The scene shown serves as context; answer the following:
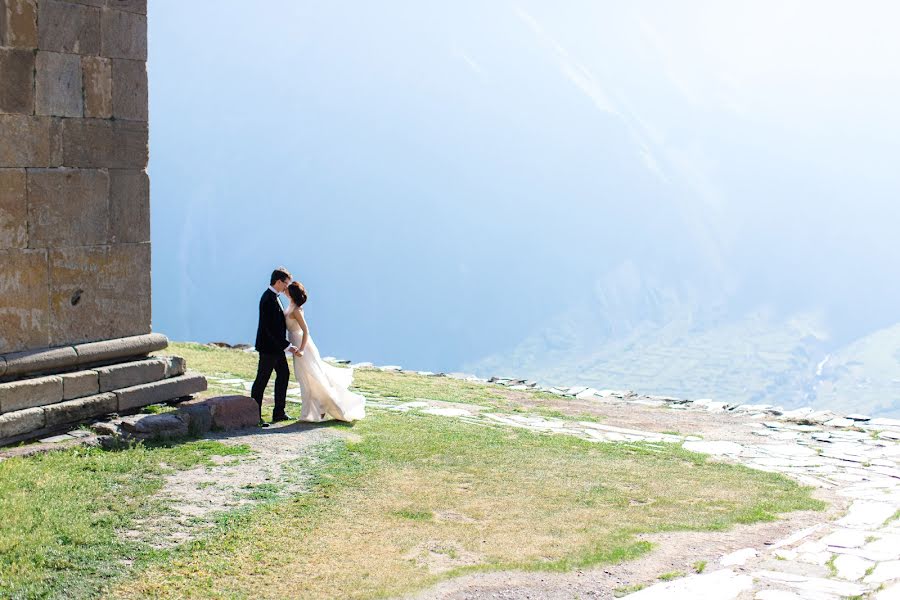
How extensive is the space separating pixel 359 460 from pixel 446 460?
86 cm

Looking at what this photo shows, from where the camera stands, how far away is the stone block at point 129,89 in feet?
31.0

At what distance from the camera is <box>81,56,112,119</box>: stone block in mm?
9180

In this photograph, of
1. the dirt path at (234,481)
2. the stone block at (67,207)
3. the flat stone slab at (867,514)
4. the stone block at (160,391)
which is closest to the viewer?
the dirt path at (234,481)

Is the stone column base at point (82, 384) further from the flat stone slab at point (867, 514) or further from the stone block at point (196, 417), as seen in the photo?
the flat stone slab at point (867, 514)

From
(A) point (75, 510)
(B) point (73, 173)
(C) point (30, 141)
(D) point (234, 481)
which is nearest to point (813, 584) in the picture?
(D) point (234, 481)

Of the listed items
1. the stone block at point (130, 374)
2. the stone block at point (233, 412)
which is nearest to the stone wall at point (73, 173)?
the stone block at point (130, 374)

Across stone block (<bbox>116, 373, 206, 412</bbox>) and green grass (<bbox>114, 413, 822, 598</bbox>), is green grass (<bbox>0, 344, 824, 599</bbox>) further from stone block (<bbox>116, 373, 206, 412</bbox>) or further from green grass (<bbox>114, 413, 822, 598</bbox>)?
stone block (<bbox>116, 373, 206, 412</bbox>)

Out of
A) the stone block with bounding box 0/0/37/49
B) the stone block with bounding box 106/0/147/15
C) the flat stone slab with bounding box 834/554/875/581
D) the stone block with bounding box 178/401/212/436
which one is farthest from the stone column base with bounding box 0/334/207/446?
the flat stone slab with bounding box 834/554/875/581

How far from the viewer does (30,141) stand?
8.72m

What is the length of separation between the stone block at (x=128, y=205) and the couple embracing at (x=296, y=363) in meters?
1.47

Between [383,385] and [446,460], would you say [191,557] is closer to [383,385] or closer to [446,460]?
[446,460]

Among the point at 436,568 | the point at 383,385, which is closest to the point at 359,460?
the point at 436,568

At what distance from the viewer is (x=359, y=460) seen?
Result: 8.90 metres

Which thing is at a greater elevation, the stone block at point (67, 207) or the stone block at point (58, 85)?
the stone block at point (58, 85)
